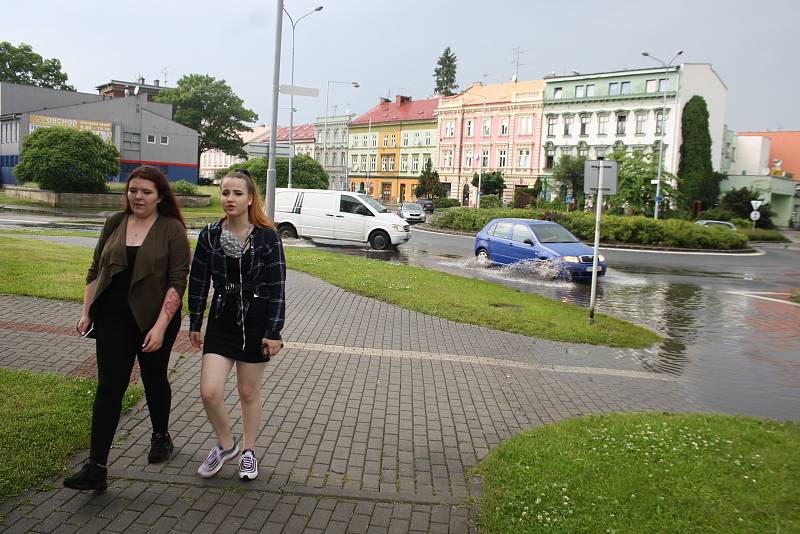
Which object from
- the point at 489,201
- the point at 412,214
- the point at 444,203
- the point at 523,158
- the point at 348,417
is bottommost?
the point at 348,417

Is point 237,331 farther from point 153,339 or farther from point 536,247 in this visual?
point 536,247

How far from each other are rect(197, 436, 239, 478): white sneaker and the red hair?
149 centimetres

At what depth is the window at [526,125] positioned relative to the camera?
72.2 meters

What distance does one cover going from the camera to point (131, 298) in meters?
3.86

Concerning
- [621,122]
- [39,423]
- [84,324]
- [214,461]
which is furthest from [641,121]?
[84,324]

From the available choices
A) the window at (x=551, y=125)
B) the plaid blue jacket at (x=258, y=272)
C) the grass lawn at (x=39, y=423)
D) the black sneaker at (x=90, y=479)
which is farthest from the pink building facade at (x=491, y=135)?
the black sneaker at (x=90, y=479)

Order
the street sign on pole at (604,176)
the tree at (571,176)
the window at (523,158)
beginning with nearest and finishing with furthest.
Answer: the street sign on pole at (604,176)
the tree at (571,176)
the window at (523,158)

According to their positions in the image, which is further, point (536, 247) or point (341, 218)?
point (341, 218)

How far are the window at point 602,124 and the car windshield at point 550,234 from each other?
51525mm

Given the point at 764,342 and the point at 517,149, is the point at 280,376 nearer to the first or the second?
the point at 764,342

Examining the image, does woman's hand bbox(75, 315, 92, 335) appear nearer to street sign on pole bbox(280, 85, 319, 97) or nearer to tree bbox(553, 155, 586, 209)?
street sign on pole bbox(280, 85, 319, 97)

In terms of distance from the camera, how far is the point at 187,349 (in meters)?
7.23

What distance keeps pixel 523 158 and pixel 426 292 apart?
63893mm

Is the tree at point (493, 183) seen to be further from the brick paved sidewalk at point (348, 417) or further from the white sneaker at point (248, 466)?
the white sneaker at point (248, 466)
